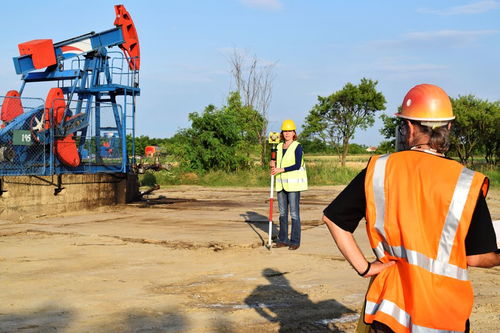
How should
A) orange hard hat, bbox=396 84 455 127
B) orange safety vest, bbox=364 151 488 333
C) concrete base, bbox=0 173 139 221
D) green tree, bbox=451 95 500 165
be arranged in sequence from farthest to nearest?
green tree, bbox=451 95 500 165, concrete base, bbox=0 173 139 221, orange hard hat, bbox=396 84 455 127, orange safety vest, bbox=364 151 488 333

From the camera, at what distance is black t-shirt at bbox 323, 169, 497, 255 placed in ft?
7.93

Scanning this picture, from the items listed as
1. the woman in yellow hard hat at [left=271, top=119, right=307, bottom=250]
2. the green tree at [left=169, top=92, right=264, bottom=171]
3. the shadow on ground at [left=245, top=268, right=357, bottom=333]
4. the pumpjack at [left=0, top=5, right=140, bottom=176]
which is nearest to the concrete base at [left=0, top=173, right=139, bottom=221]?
the pumpjack at [left=0, top=5, right=140, bottom=176]

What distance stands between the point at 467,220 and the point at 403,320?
0.47 metres

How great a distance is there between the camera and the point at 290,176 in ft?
32.6

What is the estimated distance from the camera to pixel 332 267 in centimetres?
845

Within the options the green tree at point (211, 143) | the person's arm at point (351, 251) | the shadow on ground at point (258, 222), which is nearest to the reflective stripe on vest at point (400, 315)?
the person's arm at point (351, 251)

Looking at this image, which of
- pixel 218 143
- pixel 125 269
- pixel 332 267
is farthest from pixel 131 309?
pixel 218 143

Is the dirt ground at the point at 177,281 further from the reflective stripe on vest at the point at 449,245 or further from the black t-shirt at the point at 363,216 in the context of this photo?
the reflective stripe on vest at the point at 449,245

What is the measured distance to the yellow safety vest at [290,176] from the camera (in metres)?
9.93

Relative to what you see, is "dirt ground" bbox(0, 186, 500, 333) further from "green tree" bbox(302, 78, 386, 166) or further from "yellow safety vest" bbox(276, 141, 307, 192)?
"green tree" bbox(302, 78, 386, 166)

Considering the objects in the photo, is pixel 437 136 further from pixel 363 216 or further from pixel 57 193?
pixel 57 193

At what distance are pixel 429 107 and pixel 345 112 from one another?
1991 inches

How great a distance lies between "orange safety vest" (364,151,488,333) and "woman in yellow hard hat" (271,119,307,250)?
7.29 metres

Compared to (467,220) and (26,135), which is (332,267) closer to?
(467,220)
